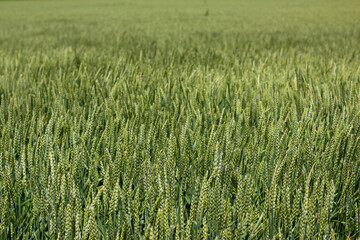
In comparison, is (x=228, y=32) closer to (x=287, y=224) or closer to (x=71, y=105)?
(x=71, y=105)

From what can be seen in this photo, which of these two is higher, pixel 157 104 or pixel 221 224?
pixel 157 104

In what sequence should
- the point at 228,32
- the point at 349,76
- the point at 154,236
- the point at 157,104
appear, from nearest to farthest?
the point at 154,236
the point at 157,104
the point at 349,76
the point at 228,32

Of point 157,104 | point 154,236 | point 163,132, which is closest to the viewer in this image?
point 154,236

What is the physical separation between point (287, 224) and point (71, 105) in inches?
43.8

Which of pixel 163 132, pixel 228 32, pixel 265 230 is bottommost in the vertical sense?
pixel 265 230

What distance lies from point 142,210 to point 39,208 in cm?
26

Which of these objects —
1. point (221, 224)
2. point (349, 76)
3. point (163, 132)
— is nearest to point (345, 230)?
point (221, 224)

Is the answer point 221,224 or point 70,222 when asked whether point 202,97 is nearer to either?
point 221,224

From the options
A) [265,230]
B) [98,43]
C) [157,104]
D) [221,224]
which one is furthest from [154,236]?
[98,43]

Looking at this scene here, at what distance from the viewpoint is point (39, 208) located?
800 millimetres

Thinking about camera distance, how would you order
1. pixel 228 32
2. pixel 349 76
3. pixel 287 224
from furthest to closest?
pixel 228 32 < pixel 349 76 < pixel 287 224

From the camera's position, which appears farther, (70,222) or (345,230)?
(345,230)

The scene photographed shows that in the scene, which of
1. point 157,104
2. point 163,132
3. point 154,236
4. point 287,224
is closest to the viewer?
point 154,236

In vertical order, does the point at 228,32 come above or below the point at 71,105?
above
